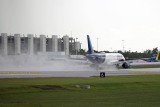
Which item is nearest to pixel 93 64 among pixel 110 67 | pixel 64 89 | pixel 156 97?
pixel 110 67

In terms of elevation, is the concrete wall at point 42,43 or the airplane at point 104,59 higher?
the concrete wall at point 42,43

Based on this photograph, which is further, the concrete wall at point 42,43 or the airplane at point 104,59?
the concrete wall at point 42,43

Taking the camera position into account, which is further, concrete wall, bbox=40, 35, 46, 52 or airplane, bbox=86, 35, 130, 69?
concrete wall, bbox=40, 35, 46, 52

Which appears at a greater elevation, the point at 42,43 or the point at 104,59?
the point at 42,43

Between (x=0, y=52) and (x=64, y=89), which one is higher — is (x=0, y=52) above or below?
above

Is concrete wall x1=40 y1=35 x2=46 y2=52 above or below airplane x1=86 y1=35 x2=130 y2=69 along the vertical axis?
above

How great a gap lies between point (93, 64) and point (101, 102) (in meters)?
76.5

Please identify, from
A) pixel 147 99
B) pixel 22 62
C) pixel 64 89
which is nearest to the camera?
pixel 147 99

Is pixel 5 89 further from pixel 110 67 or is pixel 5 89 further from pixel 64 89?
pixel 110 67

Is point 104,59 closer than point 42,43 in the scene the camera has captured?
Yes

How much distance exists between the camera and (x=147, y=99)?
34.1 meters

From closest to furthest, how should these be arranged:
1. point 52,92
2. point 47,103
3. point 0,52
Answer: point 47,103 → point 52,92 → point 0,52

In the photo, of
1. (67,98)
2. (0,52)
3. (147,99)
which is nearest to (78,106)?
(67,98)

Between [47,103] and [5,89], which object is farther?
[5,89]
